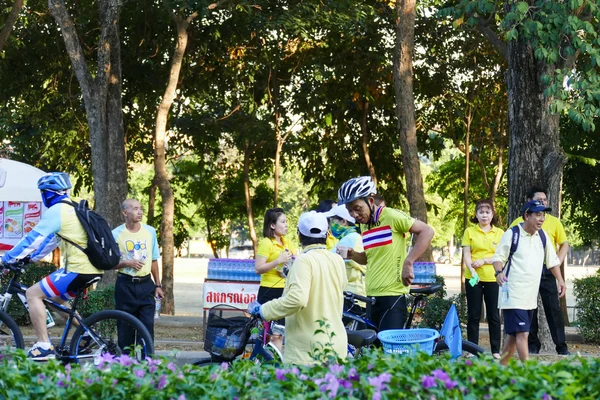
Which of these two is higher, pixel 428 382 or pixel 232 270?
pixel 232 270

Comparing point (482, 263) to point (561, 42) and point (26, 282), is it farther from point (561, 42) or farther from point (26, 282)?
point (26, 282)

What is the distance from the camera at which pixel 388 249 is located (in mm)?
7902

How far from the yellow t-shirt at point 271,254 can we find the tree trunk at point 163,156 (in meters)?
9.38

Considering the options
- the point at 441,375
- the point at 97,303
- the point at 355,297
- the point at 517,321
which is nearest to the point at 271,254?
the point at 355,297

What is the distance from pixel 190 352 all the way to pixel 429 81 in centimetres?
1531

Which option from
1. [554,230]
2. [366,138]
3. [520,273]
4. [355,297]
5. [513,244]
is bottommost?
[355,297]

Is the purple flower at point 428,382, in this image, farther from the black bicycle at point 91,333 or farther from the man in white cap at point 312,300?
the black bicycle at point 91,333

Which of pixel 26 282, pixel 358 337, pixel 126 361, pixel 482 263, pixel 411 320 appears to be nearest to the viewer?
pixel 126 361

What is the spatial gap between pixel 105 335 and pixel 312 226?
3302 mm

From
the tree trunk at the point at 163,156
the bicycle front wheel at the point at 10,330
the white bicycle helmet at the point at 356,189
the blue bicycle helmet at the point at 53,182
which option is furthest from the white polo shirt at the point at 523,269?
the tree trunk at the point at 163,156

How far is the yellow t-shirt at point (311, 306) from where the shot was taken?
20.0 feet

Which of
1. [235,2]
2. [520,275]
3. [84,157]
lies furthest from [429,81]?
[520,275]

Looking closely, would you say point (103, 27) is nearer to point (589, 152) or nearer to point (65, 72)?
point (65, 72)

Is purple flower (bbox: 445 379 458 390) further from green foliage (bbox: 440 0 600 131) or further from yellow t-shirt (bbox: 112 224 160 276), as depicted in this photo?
green foliage (bbox: 440 0 600 131)
